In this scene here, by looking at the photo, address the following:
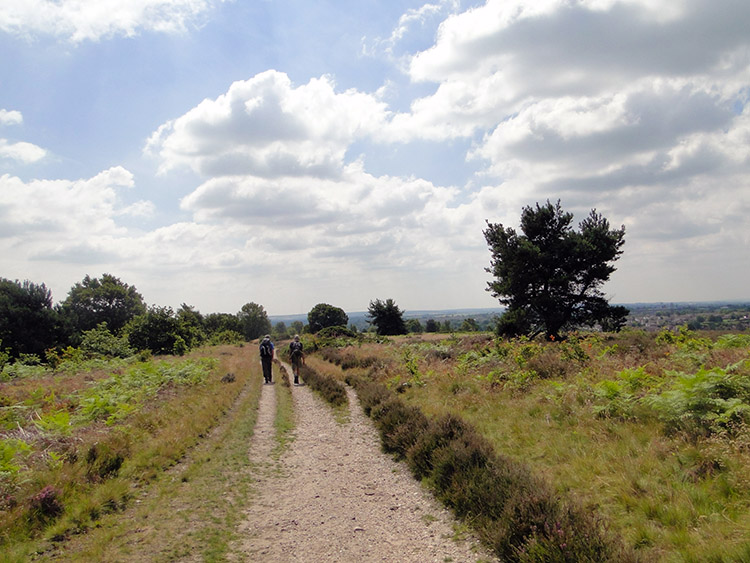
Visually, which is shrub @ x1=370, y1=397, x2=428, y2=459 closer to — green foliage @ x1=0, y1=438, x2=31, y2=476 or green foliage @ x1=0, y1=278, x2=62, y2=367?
green foliage @ x1=0, y1=438, x2=31, y2=476

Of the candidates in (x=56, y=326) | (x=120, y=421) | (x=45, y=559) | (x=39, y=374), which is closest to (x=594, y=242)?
(x=120, y=421)

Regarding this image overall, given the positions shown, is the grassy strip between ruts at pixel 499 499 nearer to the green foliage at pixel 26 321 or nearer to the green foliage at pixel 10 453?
the green foliage at pixel 10 453

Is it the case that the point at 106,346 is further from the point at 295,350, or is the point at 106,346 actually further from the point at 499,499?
the point at 499,499

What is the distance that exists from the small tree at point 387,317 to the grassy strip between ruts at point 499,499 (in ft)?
205

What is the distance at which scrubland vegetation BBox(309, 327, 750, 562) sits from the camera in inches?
160

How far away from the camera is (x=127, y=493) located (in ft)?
21.2

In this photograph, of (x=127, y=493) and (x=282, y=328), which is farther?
(x=282, y=328)

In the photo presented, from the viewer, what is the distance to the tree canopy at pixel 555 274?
2892 centimetres

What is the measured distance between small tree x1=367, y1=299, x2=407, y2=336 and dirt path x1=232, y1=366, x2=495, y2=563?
61861 mm

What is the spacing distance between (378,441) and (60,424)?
22.0ft

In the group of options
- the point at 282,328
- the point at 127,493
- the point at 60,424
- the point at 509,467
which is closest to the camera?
the point at 509,467

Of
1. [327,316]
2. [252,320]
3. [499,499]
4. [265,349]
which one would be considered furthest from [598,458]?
[252,320]

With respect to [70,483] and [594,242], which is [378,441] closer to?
[70,483]

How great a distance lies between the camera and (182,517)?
18.9 ft
